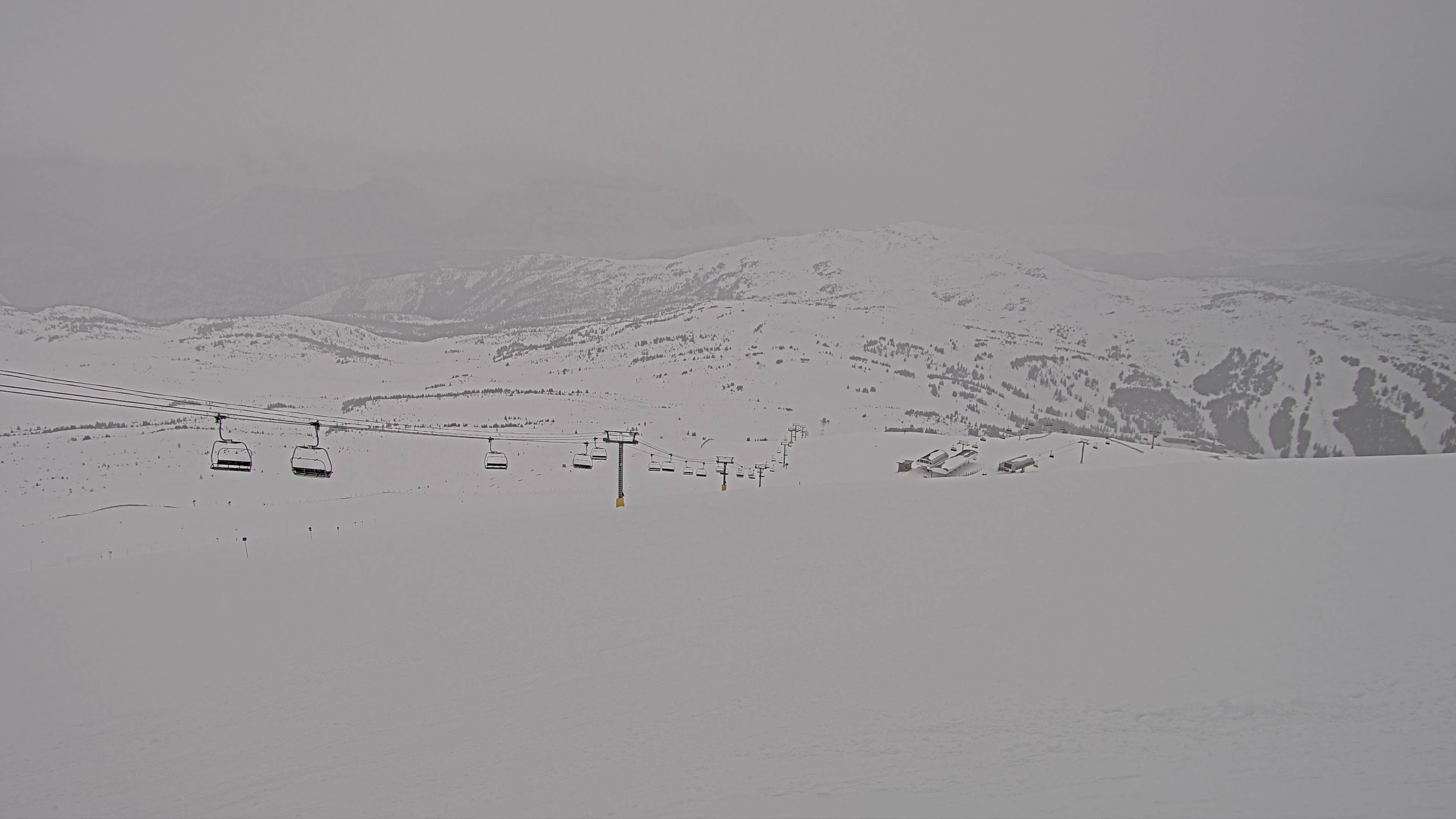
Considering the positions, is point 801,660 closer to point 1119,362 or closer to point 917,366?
point 917,366

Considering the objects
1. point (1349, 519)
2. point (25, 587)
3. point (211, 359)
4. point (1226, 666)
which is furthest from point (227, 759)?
point (211, 359)

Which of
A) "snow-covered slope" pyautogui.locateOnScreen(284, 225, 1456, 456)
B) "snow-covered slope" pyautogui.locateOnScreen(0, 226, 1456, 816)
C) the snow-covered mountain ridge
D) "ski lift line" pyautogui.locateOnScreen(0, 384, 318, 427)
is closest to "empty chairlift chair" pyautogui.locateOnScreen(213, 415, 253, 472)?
"ski lift line" pyautogui.locateOnScreen(0, 384, 318, 427)

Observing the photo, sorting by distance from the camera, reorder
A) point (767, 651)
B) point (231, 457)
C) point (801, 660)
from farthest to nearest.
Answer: point (231, 457) < point (767, 651) < point (801, 660)

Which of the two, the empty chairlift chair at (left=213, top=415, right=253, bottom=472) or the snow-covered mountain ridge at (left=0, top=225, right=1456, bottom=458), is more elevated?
the snow-covered mountain ridge at (left=0, top=225, right=1456, bottom=458)

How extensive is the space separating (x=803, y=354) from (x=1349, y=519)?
8384 centimetres

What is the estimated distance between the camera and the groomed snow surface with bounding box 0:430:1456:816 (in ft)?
27.1

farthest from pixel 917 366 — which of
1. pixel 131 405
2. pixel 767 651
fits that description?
pixel 767 651

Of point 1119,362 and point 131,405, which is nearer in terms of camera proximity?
point 131,405

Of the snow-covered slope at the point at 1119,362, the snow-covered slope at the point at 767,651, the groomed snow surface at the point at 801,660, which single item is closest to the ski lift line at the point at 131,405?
the snow-covered slope at the point at 767,651

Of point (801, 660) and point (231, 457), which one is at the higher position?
point (231, 457)

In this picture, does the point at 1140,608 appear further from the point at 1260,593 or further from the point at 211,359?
the point at 211,359

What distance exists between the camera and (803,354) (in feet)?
325

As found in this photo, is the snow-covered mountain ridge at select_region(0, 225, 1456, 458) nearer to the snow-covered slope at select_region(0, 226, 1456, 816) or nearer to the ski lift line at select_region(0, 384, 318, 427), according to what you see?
the ski lift line at select_region(0, 384, 318, 427)

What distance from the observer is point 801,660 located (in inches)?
464
